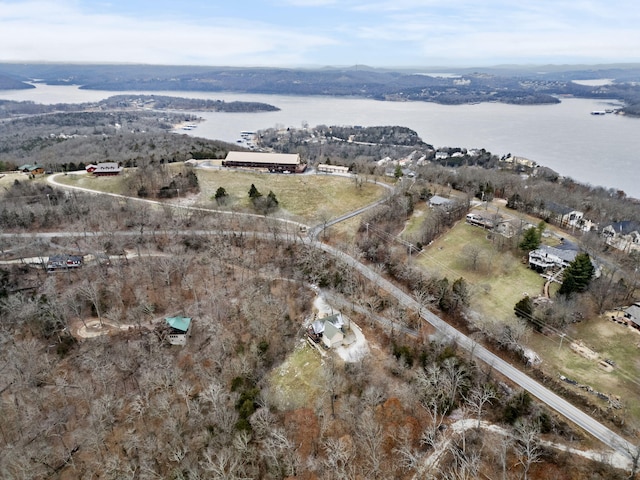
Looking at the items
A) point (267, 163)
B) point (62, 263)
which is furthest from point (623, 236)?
point (62, 263)

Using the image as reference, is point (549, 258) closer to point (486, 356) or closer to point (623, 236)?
point (486, 356)

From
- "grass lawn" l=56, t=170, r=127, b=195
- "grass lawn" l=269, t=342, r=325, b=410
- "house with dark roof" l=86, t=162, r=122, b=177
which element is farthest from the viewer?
"house with dark roof" l=86, t=162, r=122, b=177

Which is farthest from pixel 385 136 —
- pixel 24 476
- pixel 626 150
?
pixel 24 476

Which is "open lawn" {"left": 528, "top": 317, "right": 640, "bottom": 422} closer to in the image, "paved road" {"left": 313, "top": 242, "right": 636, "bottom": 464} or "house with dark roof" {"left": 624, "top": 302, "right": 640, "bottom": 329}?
"house with dark roof" {"left": 624, "top": 302, "right": 640, "bottom": 329}

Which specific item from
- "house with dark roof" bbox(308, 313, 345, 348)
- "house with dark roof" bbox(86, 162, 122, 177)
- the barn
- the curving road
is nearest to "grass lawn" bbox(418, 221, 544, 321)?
the curving road

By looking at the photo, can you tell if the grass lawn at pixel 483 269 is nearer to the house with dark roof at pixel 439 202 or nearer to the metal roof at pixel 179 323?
the house with dark roof at pixel 439 202

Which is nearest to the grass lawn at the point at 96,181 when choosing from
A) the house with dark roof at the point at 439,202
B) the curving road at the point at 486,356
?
the curving road at the point at 486,356

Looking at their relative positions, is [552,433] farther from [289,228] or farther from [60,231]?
[60,231]
